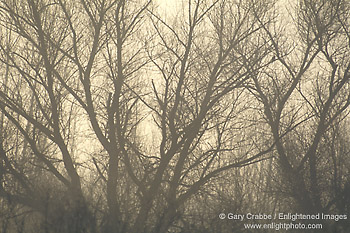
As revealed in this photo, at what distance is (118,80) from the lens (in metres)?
12.6

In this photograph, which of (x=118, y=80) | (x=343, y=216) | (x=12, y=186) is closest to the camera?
(x=12, y=186)

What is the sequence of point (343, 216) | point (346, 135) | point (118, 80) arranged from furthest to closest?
point (346, 135), point (343, 216), point (118, 80)

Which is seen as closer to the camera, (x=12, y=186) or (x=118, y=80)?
(x=12, y=186)

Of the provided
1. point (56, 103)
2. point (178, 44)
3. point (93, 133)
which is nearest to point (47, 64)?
point (56, 103)

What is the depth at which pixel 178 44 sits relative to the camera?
1322cm

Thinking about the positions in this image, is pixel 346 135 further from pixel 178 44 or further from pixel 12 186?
pixel 12 186

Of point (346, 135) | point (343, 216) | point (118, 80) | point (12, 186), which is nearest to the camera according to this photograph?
point (12, 186)

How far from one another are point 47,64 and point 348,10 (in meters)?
8.65

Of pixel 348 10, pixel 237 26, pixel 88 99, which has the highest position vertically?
pixel 348 10

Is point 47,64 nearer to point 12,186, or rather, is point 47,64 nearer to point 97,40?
point 97,40

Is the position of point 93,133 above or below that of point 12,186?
above

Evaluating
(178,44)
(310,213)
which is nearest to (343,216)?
(310,213)

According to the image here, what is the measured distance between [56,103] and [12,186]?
2.01 metres

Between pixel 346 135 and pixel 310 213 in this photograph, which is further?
pixel 346 135
